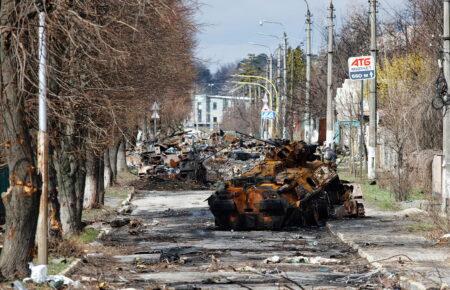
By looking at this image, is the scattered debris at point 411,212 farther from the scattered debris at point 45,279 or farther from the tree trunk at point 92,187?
the scattered debris at point 45,279

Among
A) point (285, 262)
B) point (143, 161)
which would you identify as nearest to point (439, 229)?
point (285, 262)

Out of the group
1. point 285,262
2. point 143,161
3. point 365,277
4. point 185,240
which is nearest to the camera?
point 365,277

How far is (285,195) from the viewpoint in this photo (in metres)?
27.2

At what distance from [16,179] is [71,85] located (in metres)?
4.68

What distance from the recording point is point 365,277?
55.9 feet

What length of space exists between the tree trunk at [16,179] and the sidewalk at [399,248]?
5.44 meters

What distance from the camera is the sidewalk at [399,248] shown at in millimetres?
16266

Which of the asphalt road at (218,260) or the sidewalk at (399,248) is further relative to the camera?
the asphalt road at (218,260)

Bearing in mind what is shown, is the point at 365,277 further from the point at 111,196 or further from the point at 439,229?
the point at 111,196

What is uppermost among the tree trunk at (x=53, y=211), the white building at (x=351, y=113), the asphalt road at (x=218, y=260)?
the white building at (x=351, y=113)

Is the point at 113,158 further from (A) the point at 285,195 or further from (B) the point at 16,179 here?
(B) the point at 16,179

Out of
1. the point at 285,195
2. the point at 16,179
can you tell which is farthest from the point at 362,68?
the point at 16,179

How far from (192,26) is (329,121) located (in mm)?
14595

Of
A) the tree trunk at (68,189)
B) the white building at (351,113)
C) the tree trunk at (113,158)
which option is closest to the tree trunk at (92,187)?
the tree trunk at (68,189)
